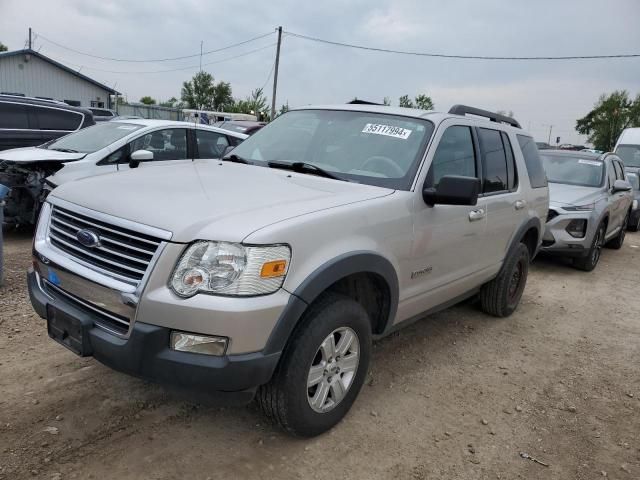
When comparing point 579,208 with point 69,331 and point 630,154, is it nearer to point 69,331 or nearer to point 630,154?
point 69,331

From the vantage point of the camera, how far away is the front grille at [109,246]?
2398 millimetres

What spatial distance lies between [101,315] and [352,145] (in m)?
1.98

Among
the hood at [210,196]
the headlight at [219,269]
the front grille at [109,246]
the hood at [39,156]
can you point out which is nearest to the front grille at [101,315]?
the front grille at [109,246]

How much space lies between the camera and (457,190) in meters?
3.15

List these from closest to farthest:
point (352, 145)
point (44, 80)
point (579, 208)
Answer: point (352, 145) → point (579, 208) → point (44, 80)

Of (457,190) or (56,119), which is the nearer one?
(457,190)

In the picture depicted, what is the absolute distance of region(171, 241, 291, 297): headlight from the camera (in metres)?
2.32

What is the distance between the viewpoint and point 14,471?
250 centimetres

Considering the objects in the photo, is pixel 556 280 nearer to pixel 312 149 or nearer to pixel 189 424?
pixel 312 149

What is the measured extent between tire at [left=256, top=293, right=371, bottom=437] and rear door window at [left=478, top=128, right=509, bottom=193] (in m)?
1.91

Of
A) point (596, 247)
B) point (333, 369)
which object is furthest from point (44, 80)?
point (333, 369)

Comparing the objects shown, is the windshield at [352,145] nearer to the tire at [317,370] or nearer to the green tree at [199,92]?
the tire at [317,370]

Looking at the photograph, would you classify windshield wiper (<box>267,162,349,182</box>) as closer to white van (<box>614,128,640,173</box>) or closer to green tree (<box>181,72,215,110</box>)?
white van (<box>614,128,640,173</box>)

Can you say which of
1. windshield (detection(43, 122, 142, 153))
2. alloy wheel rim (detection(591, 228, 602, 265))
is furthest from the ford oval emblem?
alloy wheel rim (detection(591, 228, 602, 265))
